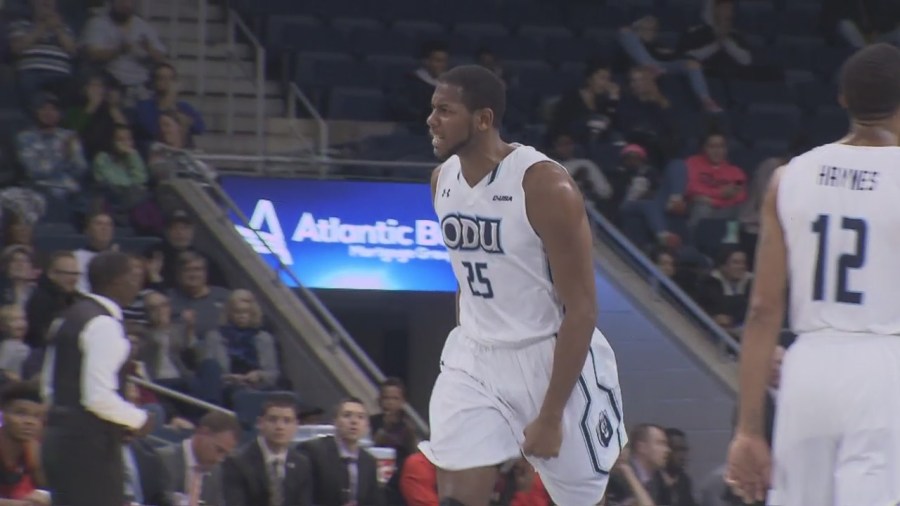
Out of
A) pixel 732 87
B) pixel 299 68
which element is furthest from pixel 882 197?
pixel 732 87

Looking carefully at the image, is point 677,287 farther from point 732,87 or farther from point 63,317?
point 63,317

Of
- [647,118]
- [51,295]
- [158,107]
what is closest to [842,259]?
[51,295]

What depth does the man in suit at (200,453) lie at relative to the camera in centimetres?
945

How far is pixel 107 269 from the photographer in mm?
6859

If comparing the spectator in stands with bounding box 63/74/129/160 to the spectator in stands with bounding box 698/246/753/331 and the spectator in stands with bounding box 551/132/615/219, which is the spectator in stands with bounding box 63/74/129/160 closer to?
the spectator in stands with bounding box 551/132/615/219

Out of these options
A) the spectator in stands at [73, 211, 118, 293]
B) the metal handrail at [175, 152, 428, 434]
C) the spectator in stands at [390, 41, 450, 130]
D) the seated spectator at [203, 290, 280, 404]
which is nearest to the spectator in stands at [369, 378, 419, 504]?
the seated spectator at [203, 290, 280, 404]

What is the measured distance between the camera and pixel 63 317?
682 centimetres

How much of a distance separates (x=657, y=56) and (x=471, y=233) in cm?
1045

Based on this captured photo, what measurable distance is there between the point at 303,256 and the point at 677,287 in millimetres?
2806

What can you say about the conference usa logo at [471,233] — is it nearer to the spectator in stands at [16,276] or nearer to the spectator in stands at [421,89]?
the spectator in stands at [16,276]

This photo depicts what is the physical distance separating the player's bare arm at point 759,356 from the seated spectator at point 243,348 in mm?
7178

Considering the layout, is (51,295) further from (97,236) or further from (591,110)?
(591,110)

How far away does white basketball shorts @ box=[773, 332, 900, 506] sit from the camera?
13.7 feet

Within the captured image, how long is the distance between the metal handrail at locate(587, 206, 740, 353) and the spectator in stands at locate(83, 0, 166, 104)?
351cm
